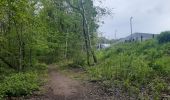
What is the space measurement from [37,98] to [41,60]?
709 inches

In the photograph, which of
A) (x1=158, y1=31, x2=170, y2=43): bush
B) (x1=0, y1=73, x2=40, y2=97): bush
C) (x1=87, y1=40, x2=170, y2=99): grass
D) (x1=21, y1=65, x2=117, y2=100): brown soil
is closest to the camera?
(x1=87, y1=40, x2=170, y2=99): grass

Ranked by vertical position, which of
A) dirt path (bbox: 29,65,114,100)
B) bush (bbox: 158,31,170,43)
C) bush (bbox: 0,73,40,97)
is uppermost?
bush (bbox: 158,31,170,43)

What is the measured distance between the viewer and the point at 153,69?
16062 mm

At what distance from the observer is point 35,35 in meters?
22.1

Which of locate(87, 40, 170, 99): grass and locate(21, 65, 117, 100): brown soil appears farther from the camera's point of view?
locate(21, 65, 117, 100): brown soil

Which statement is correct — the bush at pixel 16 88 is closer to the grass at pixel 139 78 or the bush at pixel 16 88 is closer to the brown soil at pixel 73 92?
the brown soil at pixel 73 92

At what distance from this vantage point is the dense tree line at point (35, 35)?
19.6 metres

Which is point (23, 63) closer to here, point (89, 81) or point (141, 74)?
point (89, 81)

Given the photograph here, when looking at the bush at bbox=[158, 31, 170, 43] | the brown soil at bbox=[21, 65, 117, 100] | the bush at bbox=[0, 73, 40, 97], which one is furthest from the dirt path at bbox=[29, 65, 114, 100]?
the bush at bbox=[158, 31, 170, 43]

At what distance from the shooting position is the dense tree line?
771 inches

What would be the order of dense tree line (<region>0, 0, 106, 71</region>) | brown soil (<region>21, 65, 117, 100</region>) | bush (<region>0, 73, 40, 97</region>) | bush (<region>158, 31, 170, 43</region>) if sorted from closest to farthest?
brown soil (<region>21, 65, 117, 100</region>) < bush (<region>0, 73, 40, 97</region>) < dense tree line (<region>0, 0, 106, 71</region>) < bush (<region>158, 31, 170, 43</region>)

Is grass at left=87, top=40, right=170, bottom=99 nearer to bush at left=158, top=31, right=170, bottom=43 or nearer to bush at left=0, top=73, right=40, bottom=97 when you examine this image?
bush at left=0, top=73, right=40, bottom=97

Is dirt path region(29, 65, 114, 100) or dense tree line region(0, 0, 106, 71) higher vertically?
dense tree line region(0, 0, 106, 71)

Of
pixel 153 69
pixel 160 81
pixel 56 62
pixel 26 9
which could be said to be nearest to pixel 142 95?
pixel 160 81
